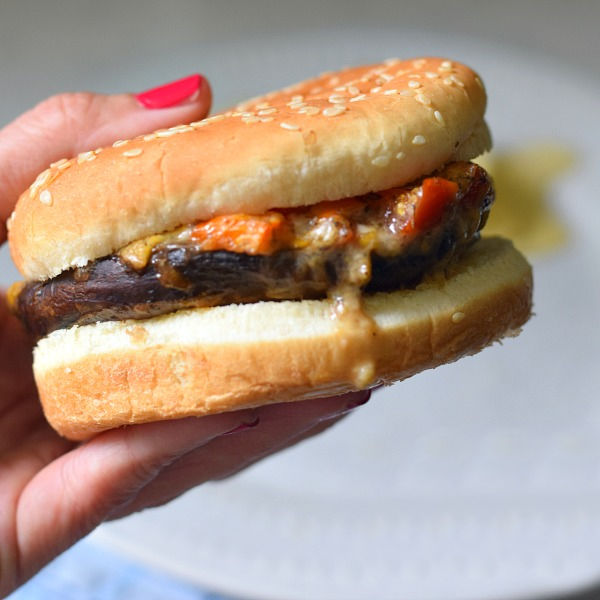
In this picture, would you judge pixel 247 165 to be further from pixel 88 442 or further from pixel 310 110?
pixel 88 442

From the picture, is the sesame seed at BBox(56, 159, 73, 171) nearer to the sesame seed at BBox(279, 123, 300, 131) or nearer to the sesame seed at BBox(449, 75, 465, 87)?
the sesame seed at BBox(279, 123, 300, 131)

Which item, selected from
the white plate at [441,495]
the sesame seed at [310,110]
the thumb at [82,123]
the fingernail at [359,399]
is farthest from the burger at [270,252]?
Answer: the white plate at [441,495]

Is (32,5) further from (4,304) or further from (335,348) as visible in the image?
(335,348)

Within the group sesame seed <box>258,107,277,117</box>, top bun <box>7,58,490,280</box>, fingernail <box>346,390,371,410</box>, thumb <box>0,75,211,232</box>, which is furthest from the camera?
thumb <box>0,75,211,232</box>

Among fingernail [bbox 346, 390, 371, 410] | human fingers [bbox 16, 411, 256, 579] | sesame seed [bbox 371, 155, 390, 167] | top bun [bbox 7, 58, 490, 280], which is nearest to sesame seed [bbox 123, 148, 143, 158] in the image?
top bun [bbox 7, 58, 490, 280]

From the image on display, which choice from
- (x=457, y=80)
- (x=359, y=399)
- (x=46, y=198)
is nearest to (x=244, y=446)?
(x=359, y=399)

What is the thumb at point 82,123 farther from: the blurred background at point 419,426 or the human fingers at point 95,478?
the blurred background at point 419,426
